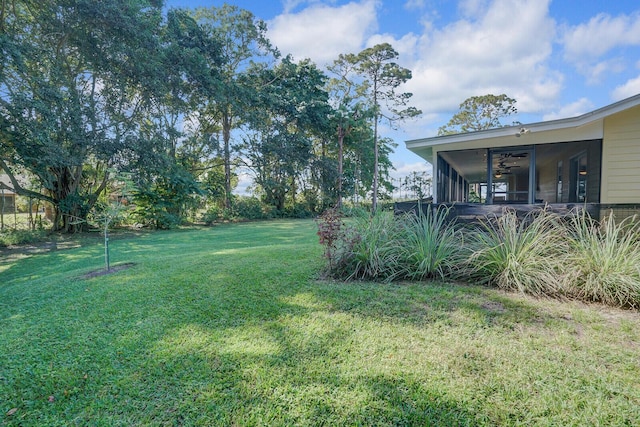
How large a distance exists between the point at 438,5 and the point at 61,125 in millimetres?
12468

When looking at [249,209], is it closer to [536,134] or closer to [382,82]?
[382,82]

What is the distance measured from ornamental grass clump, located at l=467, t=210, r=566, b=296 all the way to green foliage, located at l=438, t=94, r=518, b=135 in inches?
910

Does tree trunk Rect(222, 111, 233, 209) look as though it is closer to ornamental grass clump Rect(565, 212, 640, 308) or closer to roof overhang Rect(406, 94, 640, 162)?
roof overhang Rect(406, 94, 640, 162)

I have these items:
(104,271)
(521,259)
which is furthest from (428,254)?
(104,271)

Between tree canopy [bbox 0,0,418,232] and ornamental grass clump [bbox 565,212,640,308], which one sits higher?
tree canopy [bbox 0,0,418,232]

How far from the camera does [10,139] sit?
852cm

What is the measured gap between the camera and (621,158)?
672cm

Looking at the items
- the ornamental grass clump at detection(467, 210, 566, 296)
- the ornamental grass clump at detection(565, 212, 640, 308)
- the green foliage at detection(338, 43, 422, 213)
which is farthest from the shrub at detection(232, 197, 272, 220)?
the ornamental grass clump at detection(565, 212, 640, 308)

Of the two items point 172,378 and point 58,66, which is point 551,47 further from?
point 58,66

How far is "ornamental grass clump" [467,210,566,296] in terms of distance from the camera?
3.36 meters

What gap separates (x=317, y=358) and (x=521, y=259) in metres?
2.83

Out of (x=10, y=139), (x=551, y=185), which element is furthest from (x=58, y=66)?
(x=551, y=185)

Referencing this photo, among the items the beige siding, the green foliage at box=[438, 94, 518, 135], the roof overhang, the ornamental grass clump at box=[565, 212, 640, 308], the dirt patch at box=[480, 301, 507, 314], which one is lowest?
the dirt patch at box=[480, 301, 507, 314]

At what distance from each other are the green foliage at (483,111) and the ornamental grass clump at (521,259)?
23.1 m
